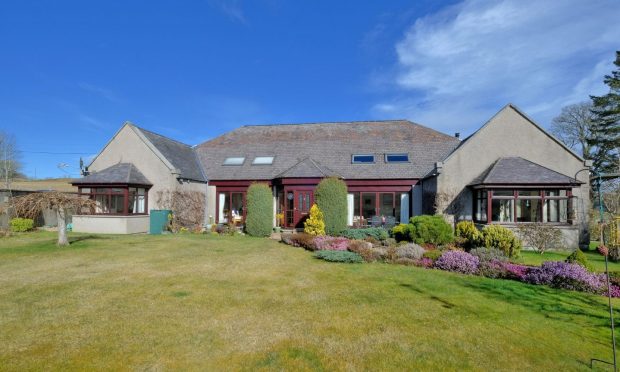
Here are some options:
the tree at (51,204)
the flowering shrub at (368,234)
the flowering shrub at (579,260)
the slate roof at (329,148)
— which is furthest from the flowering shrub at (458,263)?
the tree at (51,204)

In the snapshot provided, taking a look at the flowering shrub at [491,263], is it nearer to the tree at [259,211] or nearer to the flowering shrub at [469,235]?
the flowering shrub at [469,235]

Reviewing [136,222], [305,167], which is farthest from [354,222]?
[136,222]

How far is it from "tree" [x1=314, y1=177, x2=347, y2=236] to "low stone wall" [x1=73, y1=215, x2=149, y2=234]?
505 inches

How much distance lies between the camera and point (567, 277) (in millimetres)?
9086

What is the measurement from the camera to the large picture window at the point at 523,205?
1791cm

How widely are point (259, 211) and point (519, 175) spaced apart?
1585cm

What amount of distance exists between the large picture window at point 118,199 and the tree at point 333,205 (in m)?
13.1

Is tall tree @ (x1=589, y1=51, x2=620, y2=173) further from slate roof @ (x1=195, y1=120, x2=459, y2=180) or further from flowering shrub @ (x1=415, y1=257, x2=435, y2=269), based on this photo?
flowering shrub @ (x1=415, y1=257, x2=435, y2=269)

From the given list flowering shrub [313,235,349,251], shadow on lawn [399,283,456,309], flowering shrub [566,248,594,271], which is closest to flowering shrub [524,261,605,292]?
flowering shrub [566,248,594,271]

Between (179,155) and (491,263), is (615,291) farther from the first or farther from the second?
(179,155)

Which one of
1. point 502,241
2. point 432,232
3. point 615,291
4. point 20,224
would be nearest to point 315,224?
point 432,232

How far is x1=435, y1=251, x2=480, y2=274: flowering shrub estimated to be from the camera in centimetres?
1084

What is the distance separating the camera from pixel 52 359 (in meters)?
4.88

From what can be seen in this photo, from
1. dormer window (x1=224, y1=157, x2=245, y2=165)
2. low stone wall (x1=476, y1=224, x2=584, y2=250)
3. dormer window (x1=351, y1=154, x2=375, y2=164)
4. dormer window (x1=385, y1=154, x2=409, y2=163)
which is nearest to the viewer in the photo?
low stone wall (x1=476, y1=224, x2=584, y2=250)
